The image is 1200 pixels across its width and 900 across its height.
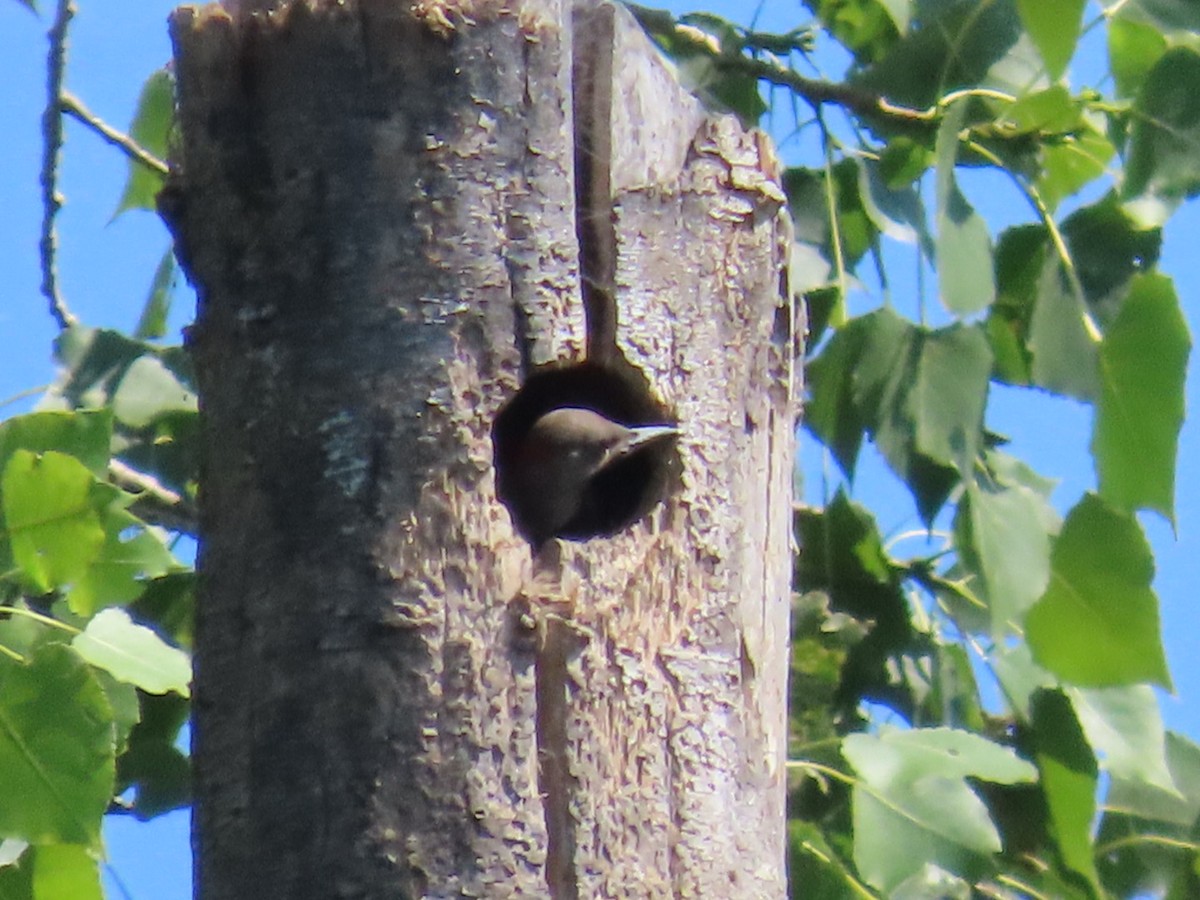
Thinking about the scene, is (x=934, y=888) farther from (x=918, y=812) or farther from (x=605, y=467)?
(x=605, y=467)

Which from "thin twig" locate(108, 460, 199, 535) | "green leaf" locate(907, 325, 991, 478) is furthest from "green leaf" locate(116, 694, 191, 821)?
"green leaf" locate(907, 325, 991, 478)

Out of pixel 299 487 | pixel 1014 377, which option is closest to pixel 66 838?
pixel 299 487

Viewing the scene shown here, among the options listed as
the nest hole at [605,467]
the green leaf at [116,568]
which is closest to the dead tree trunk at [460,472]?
the nest hole at [605,467]

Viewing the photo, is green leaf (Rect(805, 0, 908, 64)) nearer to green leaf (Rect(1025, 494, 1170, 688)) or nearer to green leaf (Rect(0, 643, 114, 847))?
green leaf (Rect(1025, 494, 1170, 688))

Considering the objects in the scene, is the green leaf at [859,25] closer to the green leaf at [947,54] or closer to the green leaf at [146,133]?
the green leaf at [947,54]

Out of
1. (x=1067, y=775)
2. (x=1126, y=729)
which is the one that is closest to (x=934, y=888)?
(x=1067, y=775)
